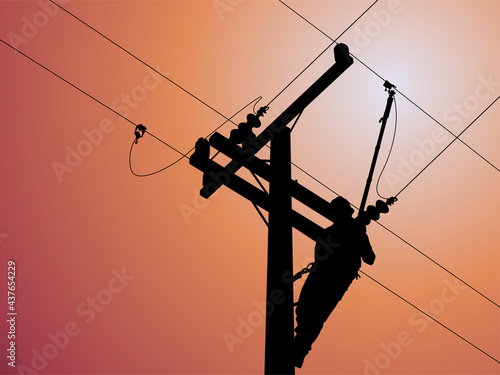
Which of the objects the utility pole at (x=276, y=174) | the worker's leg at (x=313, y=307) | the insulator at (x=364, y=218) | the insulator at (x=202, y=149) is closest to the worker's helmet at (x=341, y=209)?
the insulator at (x=364, y=218)

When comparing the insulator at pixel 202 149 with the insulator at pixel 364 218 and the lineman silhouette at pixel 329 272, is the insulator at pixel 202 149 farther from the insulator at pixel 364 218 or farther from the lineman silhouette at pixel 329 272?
the insulator at pixel 364 218

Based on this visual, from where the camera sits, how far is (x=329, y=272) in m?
4.54

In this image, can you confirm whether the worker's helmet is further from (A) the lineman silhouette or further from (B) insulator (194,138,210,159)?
(B) insulator (194,138,210,159)

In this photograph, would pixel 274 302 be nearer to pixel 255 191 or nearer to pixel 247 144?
pixel 255 191

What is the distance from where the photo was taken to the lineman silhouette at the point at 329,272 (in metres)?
4.38

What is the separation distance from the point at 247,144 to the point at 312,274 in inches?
64.9

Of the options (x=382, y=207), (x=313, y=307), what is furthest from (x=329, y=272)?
(x=382, y=207)

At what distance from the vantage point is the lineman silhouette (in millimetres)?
4375

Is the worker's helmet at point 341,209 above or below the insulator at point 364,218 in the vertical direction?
above

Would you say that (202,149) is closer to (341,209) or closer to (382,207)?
(341,209)

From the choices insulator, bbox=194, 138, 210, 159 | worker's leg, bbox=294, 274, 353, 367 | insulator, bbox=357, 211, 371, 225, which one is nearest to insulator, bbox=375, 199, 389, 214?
insulator, bbox=357, 211, 371, 225

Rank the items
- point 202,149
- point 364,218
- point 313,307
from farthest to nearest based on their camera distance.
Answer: point 202,149, point 364,218, point 313,307

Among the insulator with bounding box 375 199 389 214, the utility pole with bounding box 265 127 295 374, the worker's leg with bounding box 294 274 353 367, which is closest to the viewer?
the utility pole with bounding box 265 127 295 374

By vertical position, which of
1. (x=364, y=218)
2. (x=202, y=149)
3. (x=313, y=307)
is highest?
(x=202, y=149)
